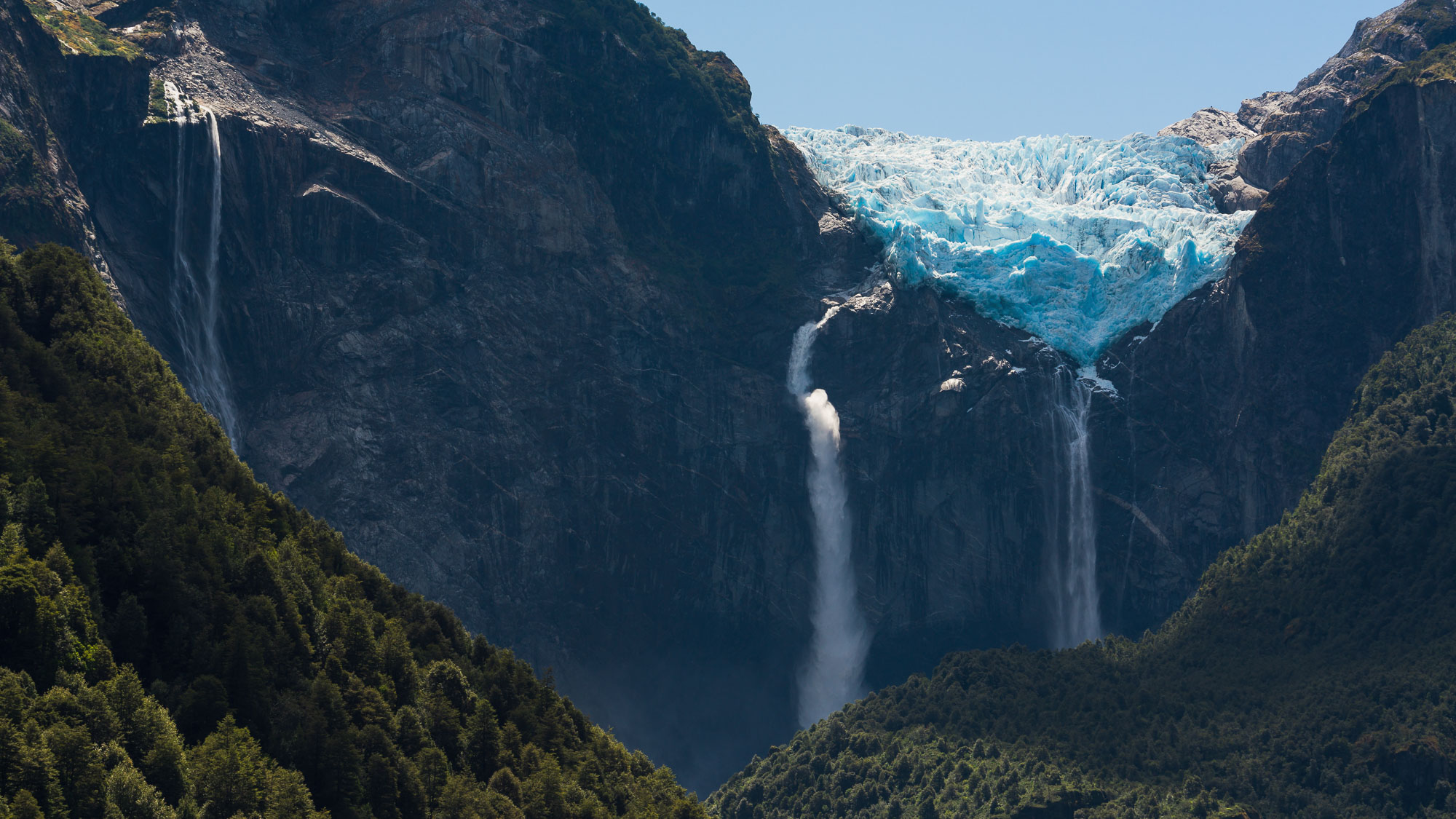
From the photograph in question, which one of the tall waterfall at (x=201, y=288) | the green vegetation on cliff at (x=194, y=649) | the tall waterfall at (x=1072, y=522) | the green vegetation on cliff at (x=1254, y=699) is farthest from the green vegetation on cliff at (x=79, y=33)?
the tall waterfall at (x=1072, y=522)

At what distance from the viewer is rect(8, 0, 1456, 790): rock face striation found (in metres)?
179

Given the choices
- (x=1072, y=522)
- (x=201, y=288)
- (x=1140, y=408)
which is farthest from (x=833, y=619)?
(x=201, y=288)

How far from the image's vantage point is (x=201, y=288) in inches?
6845

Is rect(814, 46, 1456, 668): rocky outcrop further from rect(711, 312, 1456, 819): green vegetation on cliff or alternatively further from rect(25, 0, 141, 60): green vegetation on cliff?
rect(25, 0, 141, 60): green vegetation on cliff

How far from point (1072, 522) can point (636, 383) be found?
5406cm

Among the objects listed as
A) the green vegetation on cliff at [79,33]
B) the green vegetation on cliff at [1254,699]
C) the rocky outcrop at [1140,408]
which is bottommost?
the green vegetation on cliff at [1254,699]

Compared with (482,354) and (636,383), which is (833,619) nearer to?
(636,383)

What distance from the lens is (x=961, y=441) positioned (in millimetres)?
195500

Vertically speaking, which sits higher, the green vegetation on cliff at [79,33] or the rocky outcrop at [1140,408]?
the green vegetation on cliff at [79,33]

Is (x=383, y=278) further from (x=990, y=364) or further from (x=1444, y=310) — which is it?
(x=1444, y=310)

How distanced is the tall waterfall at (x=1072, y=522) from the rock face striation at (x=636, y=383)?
1.17 meters

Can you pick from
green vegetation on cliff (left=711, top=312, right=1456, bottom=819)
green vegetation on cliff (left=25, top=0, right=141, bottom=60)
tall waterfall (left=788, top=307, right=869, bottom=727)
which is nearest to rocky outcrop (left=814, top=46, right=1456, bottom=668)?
tall waterfall (left=788, top=307, right=869, bottom=727)

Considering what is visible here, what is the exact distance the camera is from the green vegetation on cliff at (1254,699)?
14062 centimetres

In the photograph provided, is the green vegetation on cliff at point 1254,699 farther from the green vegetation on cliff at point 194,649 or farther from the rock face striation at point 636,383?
the green vegetation on cliff at point 194,649
